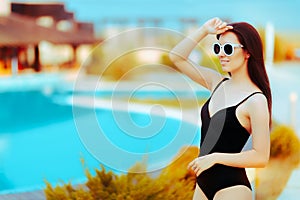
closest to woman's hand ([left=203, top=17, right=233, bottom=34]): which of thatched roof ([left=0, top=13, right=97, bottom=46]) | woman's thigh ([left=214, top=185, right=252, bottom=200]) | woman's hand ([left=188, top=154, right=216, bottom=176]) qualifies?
woman's hand ([left=188, top=154, right=216, bottom=176])

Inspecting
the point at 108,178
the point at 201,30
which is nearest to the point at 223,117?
the point at 201,30

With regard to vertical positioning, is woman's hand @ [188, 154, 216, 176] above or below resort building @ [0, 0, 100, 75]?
below

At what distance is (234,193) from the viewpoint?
2.46m

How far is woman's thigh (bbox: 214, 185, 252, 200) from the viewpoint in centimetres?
246

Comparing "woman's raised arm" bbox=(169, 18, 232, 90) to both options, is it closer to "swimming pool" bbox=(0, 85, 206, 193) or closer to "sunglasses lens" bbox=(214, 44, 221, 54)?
"sunglasses lens" bbox=(214, 44, 221, 54)

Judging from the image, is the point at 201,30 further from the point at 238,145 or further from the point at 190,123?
the point at 190,123

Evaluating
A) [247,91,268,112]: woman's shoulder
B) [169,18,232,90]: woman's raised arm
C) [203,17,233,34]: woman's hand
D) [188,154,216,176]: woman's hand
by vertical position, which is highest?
[203,17,233,34]: woman's hand

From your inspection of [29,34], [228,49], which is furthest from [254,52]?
[29,34]

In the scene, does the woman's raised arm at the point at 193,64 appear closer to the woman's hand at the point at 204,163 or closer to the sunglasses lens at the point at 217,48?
the sunglasses lens at the point at 217,48

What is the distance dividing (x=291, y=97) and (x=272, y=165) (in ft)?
3.74

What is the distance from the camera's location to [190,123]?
4.15 meters

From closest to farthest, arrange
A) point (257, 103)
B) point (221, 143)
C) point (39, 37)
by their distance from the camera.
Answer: point (257, 103) < point (221, 143) < point (39, 37)

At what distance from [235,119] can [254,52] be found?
0.28m

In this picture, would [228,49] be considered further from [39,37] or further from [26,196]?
[39,37]
